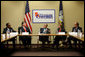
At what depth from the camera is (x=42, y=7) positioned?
29.6 ft

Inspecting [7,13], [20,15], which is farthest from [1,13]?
[20,15]

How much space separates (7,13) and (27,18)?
133 cm

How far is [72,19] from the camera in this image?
355 inches

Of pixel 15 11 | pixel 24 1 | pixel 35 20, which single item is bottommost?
pixel 35 20

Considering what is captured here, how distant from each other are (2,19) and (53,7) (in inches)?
122

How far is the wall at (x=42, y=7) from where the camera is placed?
29.5 feet

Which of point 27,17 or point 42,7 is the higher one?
point 42,7

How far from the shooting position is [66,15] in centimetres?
898

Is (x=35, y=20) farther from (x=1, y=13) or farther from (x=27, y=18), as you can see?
(x=1, y=13)

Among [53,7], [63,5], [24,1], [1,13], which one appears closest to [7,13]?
[1,13]

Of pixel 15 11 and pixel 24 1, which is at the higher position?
pixel 24 1

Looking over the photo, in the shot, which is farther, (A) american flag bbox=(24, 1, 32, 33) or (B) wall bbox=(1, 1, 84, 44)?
(B) wall bbox=(1, 1, 84, 44)

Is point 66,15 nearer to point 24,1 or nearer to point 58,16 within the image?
point 58,16

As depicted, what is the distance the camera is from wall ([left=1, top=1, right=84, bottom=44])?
898 centimetres
